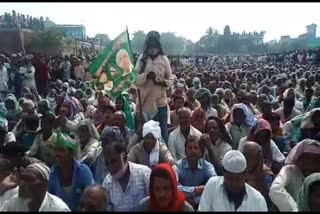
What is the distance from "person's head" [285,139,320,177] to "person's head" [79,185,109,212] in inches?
70.7

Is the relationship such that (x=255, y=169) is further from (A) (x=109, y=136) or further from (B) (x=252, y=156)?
(A) (x=109, y=136)

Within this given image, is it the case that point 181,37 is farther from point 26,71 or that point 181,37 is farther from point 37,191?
point 37,191

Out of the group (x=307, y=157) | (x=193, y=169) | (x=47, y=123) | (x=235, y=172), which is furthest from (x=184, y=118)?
(x=235, y=172)

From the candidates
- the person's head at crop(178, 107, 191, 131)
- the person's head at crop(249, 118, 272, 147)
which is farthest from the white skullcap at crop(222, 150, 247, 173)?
the person's head at crop(178, 107, 191, 131)

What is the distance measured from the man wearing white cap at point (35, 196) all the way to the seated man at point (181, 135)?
2510 mm

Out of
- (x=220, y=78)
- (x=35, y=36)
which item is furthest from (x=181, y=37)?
(x=220, y=78)

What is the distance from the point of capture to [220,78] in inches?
622

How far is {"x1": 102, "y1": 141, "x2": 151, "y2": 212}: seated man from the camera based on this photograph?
168 inches

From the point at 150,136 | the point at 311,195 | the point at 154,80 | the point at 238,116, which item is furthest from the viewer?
the point at 154,80

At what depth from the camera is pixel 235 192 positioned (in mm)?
3936

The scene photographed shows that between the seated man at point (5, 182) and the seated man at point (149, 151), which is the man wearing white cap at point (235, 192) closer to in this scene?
the seated man at point (149, 151)

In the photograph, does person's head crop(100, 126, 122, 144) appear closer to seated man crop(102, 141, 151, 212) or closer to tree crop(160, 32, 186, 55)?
seated man crop(102, 141, 151, 212)

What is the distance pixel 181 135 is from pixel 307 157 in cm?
213

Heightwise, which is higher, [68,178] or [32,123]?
[32,123]
